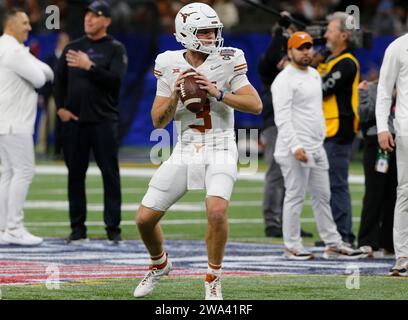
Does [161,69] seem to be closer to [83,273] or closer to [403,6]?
[83,273]

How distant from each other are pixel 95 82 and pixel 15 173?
1.20 metres

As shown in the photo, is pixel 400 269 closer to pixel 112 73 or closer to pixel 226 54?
pixel 226 54

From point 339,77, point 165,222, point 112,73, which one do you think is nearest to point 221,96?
point 339,77

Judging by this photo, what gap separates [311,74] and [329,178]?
126 centimetres

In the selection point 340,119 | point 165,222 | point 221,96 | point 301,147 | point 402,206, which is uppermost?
point 221,96

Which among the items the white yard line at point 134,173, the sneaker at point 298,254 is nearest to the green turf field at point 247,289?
the sneaker at point 298,254

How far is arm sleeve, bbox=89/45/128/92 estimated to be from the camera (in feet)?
40.3

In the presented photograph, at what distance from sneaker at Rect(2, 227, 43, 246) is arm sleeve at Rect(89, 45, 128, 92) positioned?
64.1 inches

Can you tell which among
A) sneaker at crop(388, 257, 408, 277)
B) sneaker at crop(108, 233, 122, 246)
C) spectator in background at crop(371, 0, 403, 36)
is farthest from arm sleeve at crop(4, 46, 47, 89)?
spectator in background at crop(371, 0, 403, 36)

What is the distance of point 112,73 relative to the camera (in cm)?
1241

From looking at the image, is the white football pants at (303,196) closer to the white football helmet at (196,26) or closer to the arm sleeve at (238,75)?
the arm sleeve at (238,75)

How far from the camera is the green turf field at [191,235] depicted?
337 inches

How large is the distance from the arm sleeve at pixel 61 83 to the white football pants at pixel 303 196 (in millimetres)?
2477

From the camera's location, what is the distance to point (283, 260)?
11047 millimetres
